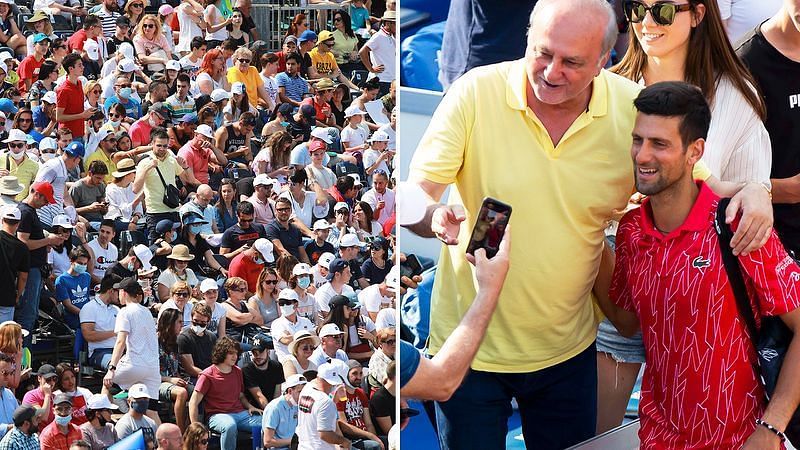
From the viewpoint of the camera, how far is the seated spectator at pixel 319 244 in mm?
7488

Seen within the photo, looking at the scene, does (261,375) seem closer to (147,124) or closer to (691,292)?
(147,124)

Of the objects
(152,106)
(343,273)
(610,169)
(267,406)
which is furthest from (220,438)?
(610,169)

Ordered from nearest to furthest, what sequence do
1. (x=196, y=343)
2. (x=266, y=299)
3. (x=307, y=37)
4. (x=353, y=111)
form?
(x=196, y=343), (x=266, y=299), (x=353, y=111), (x=307, y=37)

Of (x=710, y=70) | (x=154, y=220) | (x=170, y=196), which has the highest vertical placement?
(x=710, y=70)

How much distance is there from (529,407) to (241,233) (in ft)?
18.4

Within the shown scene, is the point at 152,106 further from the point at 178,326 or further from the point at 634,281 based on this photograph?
the point at 634,281

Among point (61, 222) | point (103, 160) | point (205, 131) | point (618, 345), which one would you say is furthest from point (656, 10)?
point (205, 131)

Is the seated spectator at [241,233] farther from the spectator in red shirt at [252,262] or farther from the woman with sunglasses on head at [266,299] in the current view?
the woman with sunglasses on head at [266,299]

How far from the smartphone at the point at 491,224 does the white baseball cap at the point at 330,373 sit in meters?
4.47

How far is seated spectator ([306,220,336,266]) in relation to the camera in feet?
24.6

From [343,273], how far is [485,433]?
17.6ft

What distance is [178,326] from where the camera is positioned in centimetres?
605

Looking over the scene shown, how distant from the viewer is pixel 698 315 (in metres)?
1.66

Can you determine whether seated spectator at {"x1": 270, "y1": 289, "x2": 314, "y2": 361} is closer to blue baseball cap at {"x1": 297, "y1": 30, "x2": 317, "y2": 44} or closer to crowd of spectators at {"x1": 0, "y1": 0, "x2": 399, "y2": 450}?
crowd of spectators at {"x1": 0, "y1": 0, "x2": 399, "y2": 450}
